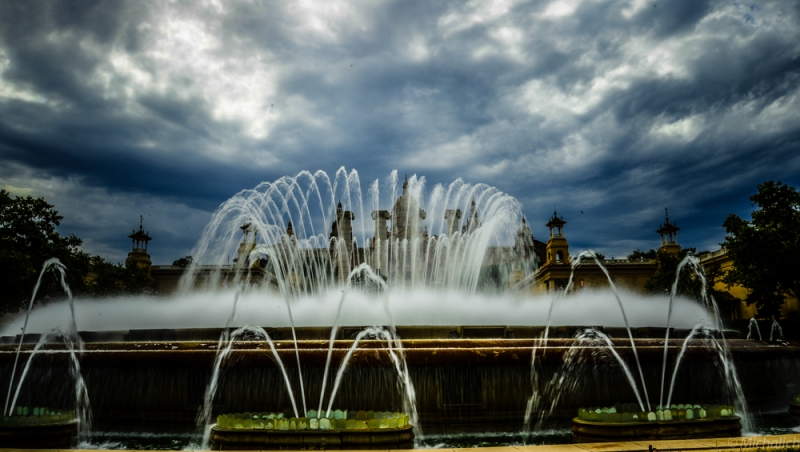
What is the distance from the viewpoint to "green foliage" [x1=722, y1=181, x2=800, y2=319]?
116ft

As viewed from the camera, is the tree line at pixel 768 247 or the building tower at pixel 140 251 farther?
the building tower at pixel 140 251

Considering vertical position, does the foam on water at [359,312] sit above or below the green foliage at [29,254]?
below

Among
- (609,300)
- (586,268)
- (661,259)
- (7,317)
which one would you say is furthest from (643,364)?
(586,268)

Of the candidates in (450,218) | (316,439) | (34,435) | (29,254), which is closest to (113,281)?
(29,254)

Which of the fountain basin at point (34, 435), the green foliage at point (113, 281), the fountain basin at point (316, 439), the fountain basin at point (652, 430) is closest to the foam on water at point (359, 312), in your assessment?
the fountain basin at point (34, 435)

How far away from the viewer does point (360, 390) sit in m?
10.2

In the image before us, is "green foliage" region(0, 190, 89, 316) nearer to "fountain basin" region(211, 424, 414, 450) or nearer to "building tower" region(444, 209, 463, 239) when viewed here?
"building tower" region(444, 209, 463, 239)

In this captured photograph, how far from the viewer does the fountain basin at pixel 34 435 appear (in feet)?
28.3

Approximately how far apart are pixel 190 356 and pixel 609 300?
79.6 feet

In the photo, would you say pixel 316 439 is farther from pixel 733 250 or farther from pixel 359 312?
pixel 733 250

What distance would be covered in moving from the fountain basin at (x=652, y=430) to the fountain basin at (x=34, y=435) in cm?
832

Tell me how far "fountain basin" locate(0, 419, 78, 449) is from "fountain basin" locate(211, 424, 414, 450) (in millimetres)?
3002

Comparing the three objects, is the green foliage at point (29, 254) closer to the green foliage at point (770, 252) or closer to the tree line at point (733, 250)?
the tree line at point (733, 250)

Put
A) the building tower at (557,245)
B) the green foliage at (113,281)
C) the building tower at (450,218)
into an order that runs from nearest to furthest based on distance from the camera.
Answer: the building tower at (450,218) < the green foliage at (113,281) < the building tower at (557,245)
